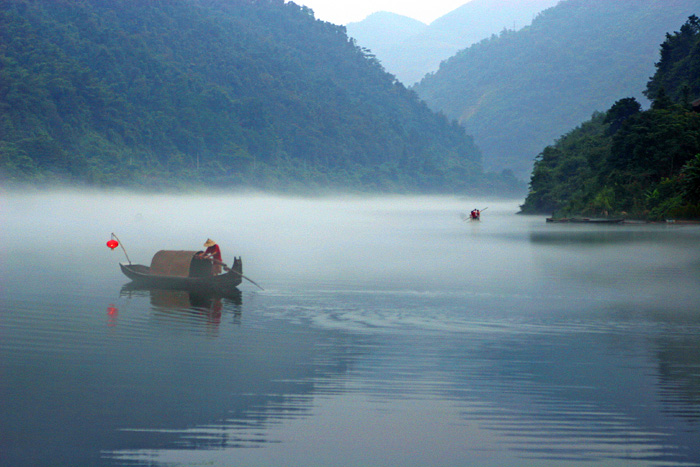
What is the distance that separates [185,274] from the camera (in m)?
26.8

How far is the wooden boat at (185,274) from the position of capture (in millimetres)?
26047

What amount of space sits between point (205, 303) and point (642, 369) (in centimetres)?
1315

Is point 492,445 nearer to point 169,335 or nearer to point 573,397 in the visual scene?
Result: point 573,397

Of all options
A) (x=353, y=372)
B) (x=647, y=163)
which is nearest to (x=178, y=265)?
(x=353, y=372)

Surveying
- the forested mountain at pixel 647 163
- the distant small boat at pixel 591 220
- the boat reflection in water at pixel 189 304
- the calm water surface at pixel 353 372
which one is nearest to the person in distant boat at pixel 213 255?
the boat reflection in water at pixel 189 304

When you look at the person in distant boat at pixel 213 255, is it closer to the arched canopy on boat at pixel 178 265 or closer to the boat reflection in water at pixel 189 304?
the arched canopy on boat at pixel 178 265

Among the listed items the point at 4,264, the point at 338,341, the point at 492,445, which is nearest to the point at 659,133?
the point at 4,264

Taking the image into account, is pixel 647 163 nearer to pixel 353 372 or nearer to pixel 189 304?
pixel 189 304

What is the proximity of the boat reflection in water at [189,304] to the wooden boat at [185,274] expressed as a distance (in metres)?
0.24

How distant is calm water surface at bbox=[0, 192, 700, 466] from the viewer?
10.6 meters

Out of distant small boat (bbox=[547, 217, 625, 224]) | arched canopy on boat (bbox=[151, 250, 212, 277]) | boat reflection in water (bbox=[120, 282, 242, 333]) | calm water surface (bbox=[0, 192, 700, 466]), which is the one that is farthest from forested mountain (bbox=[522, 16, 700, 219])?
boat reflection in water (bbox=[120, 282, 242, 333])

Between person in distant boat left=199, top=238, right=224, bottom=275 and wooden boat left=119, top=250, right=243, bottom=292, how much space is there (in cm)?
14

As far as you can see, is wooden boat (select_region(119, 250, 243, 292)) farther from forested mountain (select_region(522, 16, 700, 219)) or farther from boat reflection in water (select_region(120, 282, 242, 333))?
forested mountain (select_region(522, 16, 700, 219))

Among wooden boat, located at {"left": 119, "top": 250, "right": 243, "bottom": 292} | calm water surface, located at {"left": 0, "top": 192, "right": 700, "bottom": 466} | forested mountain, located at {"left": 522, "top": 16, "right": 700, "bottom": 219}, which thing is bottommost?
calm water surface, located at {"left": 0, "top": 192, "right": 700, "bottom": 466}
